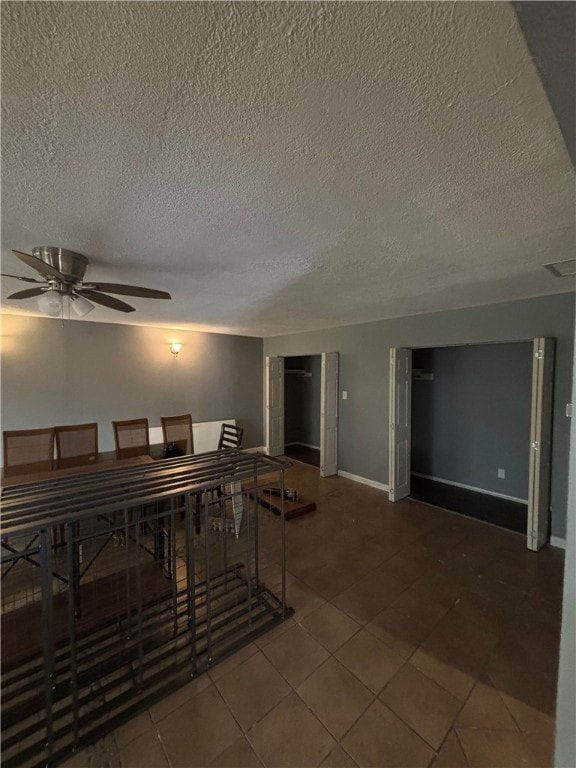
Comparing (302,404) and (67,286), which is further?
(302,404)

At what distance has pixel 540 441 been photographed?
8.91 ft

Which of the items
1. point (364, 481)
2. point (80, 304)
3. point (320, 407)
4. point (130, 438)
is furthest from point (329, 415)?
point (80, 304)

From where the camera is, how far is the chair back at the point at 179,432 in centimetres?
405

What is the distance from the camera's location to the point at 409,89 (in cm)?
77

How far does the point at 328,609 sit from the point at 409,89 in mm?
2683

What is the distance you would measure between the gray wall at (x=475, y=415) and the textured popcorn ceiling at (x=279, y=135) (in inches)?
98.4

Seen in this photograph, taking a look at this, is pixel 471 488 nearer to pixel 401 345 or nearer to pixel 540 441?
pixel 540 441

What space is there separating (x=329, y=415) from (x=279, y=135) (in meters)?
4.01

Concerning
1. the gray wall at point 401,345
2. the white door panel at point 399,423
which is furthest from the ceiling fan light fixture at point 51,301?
the gray wall at point 401,345

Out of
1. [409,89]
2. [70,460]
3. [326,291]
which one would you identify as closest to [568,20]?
[409,89]

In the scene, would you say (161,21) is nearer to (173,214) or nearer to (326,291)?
(173,214)

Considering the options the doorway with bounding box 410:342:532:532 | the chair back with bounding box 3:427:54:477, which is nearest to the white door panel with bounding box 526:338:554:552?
the doorway with bounding box 410:342:532:532

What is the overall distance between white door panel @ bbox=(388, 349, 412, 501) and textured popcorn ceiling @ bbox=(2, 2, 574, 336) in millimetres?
1960

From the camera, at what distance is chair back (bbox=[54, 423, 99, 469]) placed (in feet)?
10.8
